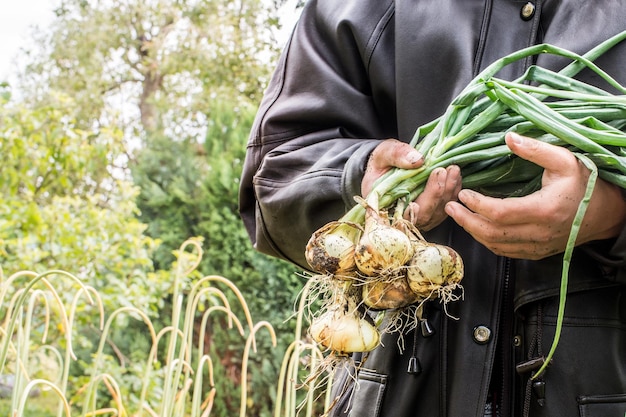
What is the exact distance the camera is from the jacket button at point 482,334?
1.32m

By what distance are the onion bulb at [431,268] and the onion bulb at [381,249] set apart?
0.02 metres

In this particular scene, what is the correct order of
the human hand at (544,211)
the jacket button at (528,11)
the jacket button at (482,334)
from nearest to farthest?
the human hand at (544,211) → the jacket button at (482,334) → the jacket button at (528,11)

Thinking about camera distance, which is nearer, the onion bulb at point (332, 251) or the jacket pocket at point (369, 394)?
the onion bulb at point (332, 251)

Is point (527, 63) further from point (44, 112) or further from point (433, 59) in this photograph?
point (44, 112)

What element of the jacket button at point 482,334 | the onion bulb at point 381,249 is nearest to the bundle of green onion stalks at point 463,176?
the onion bulb at point 381,249

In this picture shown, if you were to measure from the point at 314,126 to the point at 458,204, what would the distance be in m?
0.47

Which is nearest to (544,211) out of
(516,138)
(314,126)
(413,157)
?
(516,138)

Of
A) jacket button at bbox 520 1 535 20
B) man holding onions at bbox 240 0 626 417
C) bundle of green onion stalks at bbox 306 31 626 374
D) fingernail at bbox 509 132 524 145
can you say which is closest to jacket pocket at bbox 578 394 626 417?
man holding onions at bbox 240 0 626 417

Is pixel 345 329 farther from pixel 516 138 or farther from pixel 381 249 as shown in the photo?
pixel 516 138

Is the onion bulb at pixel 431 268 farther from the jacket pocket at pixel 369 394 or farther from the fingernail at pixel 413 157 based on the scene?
the jacket pocket at pixel 369 394

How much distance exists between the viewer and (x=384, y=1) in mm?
1558

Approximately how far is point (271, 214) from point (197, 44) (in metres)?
8.45

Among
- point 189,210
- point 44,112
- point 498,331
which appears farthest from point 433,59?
point 189,210

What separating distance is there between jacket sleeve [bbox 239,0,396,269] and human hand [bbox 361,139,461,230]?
12 cm
